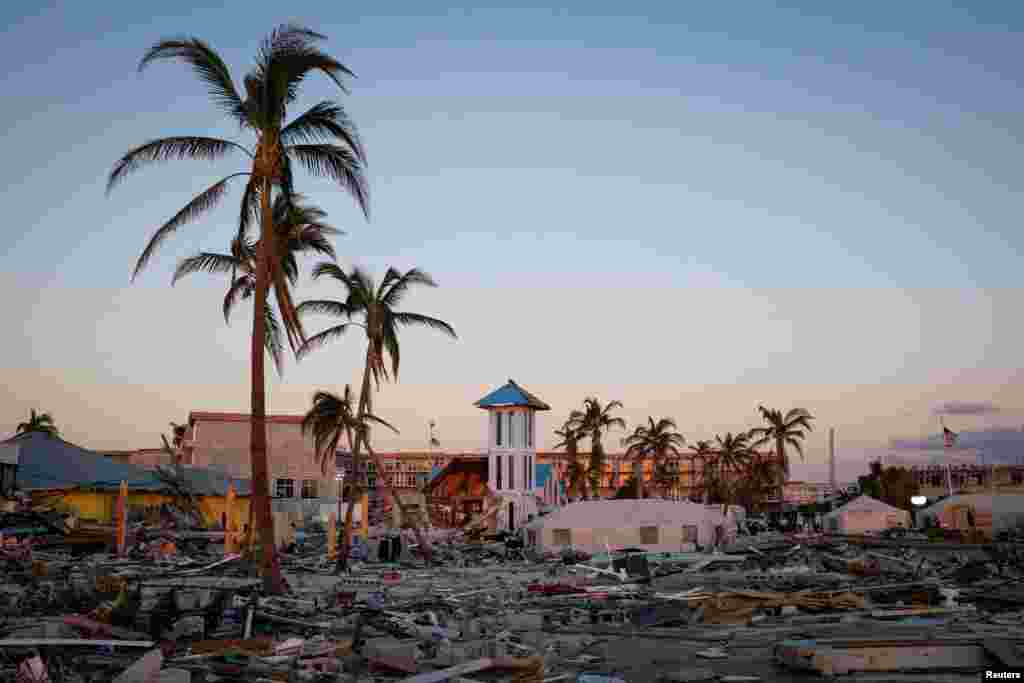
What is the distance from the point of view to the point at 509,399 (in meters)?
68.0

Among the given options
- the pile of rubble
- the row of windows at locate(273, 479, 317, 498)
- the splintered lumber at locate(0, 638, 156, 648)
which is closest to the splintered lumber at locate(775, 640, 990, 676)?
the pile of rubble

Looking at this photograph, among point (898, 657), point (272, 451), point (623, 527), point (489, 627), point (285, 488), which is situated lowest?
point (489, 627)

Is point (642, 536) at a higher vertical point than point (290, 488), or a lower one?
lower

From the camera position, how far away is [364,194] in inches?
820

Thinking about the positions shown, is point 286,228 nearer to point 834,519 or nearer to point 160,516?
point 160,516

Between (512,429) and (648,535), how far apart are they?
20.9 metres

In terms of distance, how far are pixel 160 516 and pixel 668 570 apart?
2553 cm

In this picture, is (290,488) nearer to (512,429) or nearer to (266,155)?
(512,429)

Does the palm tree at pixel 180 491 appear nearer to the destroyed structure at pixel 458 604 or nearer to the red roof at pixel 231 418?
the destroyed structure at pixel 458 604

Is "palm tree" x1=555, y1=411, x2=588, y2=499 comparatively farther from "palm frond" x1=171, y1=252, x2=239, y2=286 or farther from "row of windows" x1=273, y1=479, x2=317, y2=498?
"palm frond" x1=171, y1=252, x2=239, y2=286

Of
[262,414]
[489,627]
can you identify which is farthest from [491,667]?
[262,414]

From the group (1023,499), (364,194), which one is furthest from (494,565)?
(1023,499)

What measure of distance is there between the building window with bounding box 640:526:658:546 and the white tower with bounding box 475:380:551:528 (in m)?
19.0

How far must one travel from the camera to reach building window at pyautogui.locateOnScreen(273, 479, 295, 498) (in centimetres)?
7712
